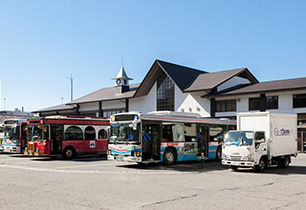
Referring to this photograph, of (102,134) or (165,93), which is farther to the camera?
(165,93)

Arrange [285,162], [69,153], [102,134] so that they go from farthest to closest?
A: [102,134] < [69,153] < [285,162]

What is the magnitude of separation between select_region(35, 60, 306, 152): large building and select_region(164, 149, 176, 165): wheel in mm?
17485

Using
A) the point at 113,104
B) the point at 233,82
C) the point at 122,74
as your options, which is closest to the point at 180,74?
the point at 233,82

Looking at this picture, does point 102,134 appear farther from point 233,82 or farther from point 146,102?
point 233,82

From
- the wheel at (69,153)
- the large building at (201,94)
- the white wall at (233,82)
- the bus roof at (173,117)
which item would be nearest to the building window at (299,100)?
the large building at (201,94)

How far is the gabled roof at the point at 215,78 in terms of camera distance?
38.3 m

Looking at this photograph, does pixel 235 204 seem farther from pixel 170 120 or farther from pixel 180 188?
pixel 170 120

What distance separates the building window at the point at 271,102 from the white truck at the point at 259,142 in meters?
15.9

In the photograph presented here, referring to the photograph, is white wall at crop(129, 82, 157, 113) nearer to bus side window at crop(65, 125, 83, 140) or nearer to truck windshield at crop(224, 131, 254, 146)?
bus side window at crop(65, 125, 83, 140)

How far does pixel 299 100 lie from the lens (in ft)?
105

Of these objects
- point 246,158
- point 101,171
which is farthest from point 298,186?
point 101,171

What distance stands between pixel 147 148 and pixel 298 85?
19.6 meters

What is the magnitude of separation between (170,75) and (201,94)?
4.33 meters

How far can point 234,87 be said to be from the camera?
38.9 metres
